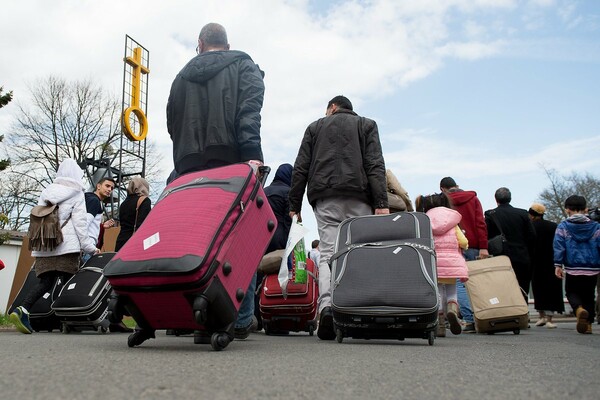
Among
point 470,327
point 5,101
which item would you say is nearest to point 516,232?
point 470,327

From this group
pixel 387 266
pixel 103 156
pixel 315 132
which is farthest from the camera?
pixel 103 156

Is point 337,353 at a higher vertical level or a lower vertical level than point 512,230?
lower

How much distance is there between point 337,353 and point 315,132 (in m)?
2.83

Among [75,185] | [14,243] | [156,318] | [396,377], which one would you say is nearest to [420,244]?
[156,318]

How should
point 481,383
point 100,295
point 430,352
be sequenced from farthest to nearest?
point 100,295, point 430,352, point 481,383

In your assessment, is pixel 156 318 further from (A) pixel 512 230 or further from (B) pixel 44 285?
(A) pixel 512 230

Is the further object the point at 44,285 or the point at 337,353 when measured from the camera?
the point at 44,285

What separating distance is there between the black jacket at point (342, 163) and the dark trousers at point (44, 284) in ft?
8.83

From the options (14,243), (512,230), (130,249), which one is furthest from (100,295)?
(14,243)

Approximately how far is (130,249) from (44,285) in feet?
11.8

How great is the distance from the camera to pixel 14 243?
2230 cm

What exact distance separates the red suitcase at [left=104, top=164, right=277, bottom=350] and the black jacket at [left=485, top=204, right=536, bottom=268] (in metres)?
5.83

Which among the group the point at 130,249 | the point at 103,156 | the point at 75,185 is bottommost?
the point at 130,249

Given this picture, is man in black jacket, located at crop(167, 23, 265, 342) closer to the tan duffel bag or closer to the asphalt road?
the asphalt road
